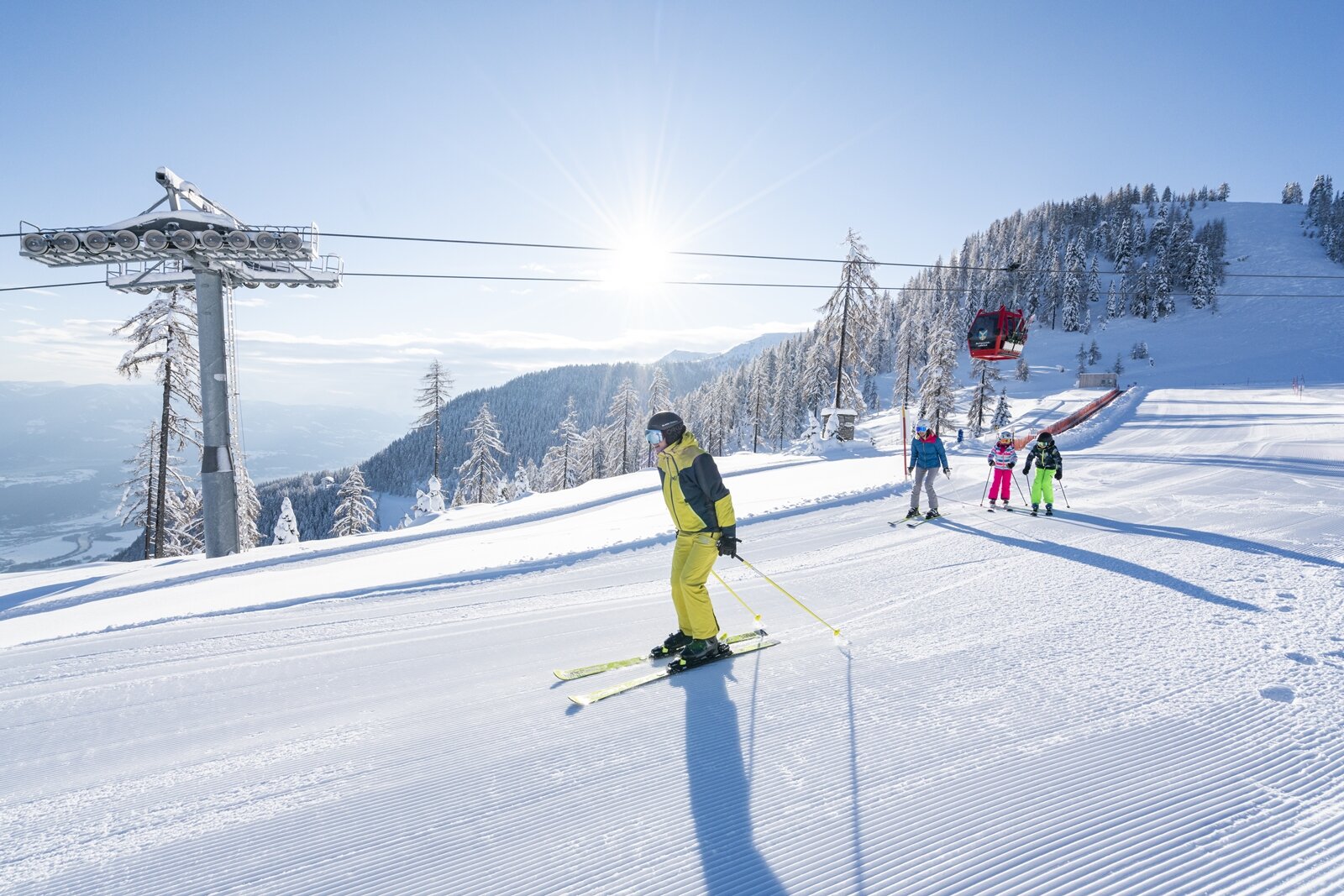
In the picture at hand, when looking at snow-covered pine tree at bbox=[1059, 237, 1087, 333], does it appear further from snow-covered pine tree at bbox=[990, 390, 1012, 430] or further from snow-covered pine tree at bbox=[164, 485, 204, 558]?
snow-covered pine tree at bbox=[164, 485, 204, 558]

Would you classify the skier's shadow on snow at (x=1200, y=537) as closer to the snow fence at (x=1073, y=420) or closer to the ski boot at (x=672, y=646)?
the ski boot at (x=672, y=646)

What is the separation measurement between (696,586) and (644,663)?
2.82 ft

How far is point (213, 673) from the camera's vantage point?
16.6ft

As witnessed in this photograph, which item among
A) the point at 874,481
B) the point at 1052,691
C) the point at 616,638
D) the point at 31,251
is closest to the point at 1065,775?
the point at 1052,691

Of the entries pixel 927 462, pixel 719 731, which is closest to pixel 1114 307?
pixel 927 462

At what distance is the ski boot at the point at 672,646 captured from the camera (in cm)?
515

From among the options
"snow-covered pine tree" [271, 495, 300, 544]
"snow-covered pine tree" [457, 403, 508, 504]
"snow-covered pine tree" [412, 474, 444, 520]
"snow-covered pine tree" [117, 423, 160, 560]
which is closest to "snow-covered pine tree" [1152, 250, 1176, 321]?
"snow-covered pine tree" [457, 403, 508, 504]

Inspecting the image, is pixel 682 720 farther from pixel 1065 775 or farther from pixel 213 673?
pixel 213 673

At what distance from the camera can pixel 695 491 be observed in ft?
16.2

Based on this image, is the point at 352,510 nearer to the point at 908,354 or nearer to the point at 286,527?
Answer: the point at 286,527

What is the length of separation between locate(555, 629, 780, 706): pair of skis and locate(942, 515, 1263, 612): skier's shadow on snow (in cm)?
481

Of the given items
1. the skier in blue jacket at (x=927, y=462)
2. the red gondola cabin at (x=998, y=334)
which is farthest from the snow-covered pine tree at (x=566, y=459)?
the skier in blue jacket at (x=927, y=462)

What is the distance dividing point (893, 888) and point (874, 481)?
1255 centimetres

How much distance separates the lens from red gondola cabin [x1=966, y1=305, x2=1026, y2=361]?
57.9ft
